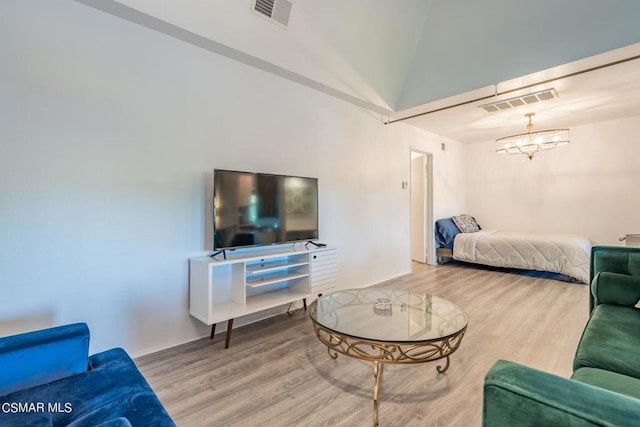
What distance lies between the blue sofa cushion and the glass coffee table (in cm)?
96

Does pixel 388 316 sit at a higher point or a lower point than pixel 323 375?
higher

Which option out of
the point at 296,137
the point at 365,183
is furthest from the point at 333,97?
the point at 365,183

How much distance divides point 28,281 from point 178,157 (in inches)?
48.7

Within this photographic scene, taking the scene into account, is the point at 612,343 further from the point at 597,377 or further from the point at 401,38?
the point at 401,38

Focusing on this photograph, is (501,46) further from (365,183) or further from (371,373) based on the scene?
(371,373)

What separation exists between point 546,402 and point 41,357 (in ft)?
5.83

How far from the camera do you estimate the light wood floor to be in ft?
5.33

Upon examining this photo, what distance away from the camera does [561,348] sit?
235 cm

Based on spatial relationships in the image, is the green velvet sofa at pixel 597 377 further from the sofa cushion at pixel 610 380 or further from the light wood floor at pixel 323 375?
the light wood floor at pixel 323 375

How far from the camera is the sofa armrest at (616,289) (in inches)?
76.5

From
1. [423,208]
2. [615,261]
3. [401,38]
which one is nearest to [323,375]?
[615,261]

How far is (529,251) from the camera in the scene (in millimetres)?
4691

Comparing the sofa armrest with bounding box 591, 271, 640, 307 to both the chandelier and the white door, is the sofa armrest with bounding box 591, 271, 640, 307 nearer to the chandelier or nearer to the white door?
the chandelier

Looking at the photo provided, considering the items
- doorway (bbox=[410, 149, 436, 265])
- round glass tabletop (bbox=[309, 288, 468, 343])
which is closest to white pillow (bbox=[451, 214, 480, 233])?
doorway (bbox=[410, 149, 436, 265])
